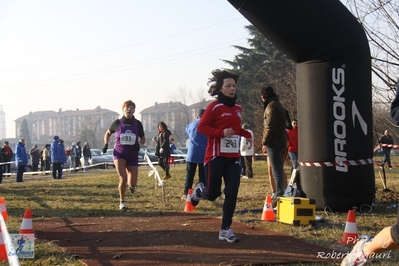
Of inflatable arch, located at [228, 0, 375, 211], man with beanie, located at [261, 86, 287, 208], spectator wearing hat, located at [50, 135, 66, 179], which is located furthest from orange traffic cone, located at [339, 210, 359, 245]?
spectator wearing hat, located at [50, 135, 66, 179]

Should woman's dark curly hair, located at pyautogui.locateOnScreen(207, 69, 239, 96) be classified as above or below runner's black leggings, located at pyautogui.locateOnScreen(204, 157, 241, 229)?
above

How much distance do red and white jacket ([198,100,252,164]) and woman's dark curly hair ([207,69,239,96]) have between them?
0.17 meters

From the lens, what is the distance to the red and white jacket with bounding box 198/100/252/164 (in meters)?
6.88

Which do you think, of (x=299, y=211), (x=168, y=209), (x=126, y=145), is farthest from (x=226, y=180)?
Result: (x=126, y=145)

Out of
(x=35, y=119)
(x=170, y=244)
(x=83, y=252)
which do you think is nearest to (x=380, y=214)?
(x=170, y=244)

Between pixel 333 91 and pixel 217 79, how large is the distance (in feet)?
9.58

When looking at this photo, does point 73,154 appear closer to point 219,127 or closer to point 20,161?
point 20,161

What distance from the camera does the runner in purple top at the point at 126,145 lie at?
34.2ft

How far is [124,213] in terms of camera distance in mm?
10000

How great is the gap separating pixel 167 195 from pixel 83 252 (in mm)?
7239

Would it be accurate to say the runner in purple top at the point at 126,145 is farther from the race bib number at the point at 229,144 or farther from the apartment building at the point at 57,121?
the apartment building at the point at 57,121

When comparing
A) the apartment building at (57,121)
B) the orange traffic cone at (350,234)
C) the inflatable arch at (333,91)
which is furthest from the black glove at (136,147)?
the apartment building at (57,121)

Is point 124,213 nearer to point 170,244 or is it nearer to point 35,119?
point 170,244

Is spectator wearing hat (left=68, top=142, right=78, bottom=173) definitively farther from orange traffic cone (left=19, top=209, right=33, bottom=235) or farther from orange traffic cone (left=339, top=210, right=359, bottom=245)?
orange traffic cone (left=339, top=210, right=359, bottom=245)
